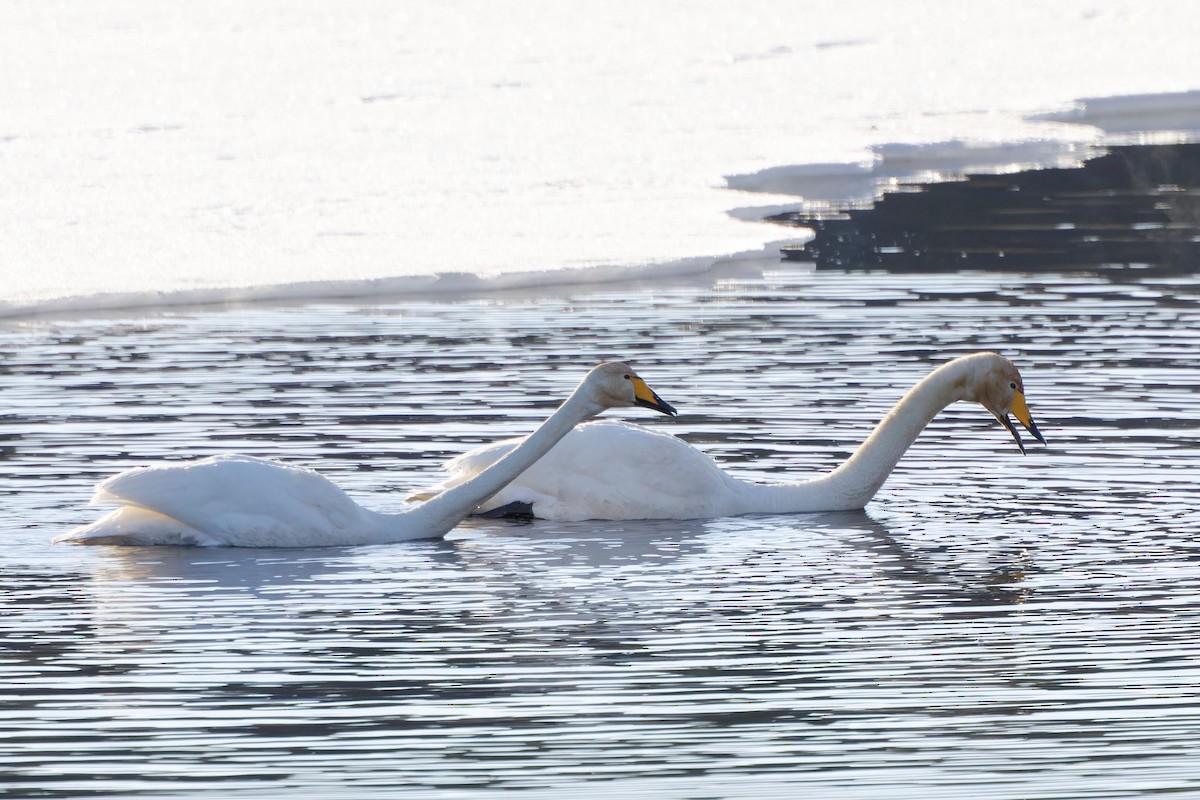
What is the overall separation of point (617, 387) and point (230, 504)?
1.48m

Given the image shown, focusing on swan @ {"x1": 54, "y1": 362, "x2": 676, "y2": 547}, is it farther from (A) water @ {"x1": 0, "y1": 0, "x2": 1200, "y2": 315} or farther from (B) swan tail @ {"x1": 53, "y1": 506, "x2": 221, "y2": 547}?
(A) water @ {"x1": 0, "y1": 0, "x2": 1200, "y2": 315}

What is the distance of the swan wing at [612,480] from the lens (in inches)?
332

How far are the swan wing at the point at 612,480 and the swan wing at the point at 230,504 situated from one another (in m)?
0.74

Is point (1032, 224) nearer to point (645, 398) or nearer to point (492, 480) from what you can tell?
point (645, 398)

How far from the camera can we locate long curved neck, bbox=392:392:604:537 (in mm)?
7941

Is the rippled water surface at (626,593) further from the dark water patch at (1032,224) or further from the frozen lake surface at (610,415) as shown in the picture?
the dark water patch at (1032,224)

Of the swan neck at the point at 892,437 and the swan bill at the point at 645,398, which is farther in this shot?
the swan neck at the point at 892,437

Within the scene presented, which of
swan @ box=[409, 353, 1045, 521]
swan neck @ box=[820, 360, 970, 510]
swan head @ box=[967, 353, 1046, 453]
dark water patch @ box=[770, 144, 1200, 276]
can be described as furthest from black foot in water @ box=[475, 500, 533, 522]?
dark water patch @ box=[770, 144, 1200, 276]

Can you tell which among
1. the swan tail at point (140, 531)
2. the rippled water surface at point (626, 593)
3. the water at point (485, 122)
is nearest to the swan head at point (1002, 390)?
the rippled water surface at point (626, 593)

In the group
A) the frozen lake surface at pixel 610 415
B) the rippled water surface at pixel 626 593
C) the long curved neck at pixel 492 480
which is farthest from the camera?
the long curved neck at pixel 492 480

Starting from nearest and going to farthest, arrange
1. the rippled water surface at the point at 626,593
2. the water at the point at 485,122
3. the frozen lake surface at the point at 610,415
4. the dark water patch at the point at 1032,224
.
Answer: the rippled water surface at the point at 626,593
the frozen lake surface at the point at 610,415
the dark water patch at the point at 1032,224
the water at the point at 485,122

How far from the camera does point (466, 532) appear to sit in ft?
27.3

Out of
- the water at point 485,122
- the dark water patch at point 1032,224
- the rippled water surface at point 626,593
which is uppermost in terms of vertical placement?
the water at point 485,122

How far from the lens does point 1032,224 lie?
17.1m
